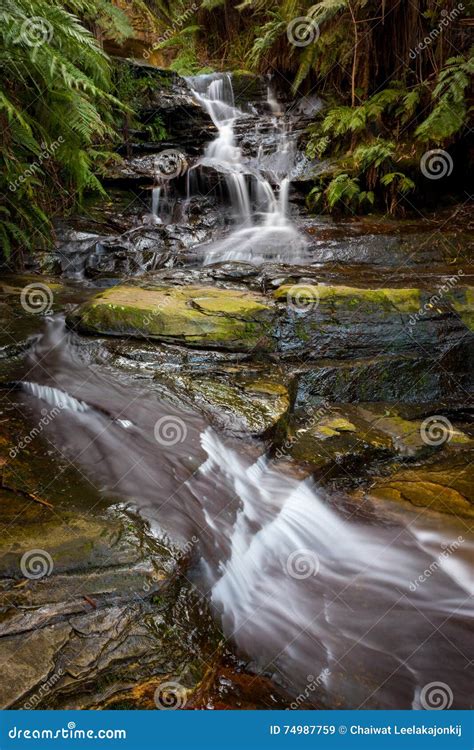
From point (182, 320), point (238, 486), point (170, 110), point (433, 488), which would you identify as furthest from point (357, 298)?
point (170, 110)

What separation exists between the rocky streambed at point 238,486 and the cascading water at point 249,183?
41.5 inches

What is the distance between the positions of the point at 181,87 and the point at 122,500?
1140cm

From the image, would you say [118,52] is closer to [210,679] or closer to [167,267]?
[167,267]

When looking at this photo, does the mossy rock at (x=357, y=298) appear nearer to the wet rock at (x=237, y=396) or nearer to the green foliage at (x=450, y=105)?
the wet rock at (x=237, y=396)

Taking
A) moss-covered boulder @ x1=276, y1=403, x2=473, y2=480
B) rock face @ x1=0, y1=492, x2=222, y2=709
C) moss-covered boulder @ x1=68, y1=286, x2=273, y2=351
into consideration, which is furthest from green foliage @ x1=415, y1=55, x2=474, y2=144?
rock face @ x1=0, y1=492, x2=222, y2=709

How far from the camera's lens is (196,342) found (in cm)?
427

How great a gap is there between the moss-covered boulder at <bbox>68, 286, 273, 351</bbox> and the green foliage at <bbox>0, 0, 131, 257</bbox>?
5.70ft

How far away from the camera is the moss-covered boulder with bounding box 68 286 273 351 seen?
14.1 ft

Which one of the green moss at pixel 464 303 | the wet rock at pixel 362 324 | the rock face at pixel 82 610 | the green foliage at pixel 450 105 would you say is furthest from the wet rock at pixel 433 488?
the green foliage at pixel 450 105

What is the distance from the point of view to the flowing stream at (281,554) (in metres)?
2.24

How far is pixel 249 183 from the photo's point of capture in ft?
29.3

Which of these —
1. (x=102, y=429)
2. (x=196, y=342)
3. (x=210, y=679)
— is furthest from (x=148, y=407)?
(x=210, y=679)

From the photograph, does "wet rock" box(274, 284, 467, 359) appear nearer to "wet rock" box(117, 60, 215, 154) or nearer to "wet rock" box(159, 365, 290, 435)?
"wet rock" box(159, 365, 290, 435)

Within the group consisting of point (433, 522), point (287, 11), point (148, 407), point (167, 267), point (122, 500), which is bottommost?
point (122, 500)
